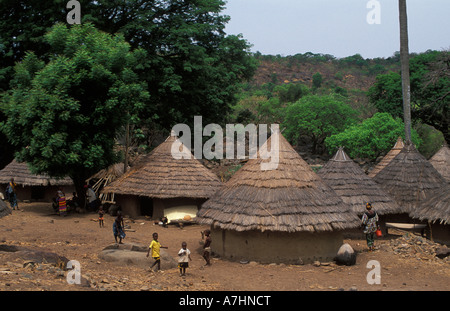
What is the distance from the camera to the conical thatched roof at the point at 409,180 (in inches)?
702

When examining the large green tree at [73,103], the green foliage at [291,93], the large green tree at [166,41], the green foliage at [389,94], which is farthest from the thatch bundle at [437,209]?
the green foliage at [291,93]

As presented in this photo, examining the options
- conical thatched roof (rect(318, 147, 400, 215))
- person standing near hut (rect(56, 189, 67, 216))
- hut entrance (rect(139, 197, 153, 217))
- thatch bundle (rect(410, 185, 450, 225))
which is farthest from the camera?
hut entrance (rect(139, 197, 153, 217))

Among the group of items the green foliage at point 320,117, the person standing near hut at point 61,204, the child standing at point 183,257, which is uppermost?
the green foliage at point 320,117

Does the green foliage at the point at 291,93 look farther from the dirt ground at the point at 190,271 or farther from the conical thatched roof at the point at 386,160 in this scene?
the dirt ground at the point at 190,271

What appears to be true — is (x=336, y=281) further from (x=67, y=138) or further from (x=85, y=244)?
(x=67, y=138)

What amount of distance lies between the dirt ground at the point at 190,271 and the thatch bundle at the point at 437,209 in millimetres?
1353

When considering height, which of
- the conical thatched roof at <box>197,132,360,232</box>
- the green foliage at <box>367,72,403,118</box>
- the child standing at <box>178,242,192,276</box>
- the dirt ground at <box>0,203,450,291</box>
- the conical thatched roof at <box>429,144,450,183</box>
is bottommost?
the dirt ground at <box>0,203,450,291</box>

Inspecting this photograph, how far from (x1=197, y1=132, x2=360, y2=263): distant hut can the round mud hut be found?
18.4ft

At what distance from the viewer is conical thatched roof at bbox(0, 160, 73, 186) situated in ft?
74.0

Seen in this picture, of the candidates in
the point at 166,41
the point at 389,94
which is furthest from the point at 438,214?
the point at 389,94

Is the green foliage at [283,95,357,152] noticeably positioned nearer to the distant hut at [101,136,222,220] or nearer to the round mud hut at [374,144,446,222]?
the round mud hut at [374,144,446,222]

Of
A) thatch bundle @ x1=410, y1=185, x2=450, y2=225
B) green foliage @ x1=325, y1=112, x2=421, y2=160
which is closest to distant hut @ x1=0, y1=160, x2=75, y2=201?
thatch bundle @ x1=410, y1=185, x2=450, y2=225
